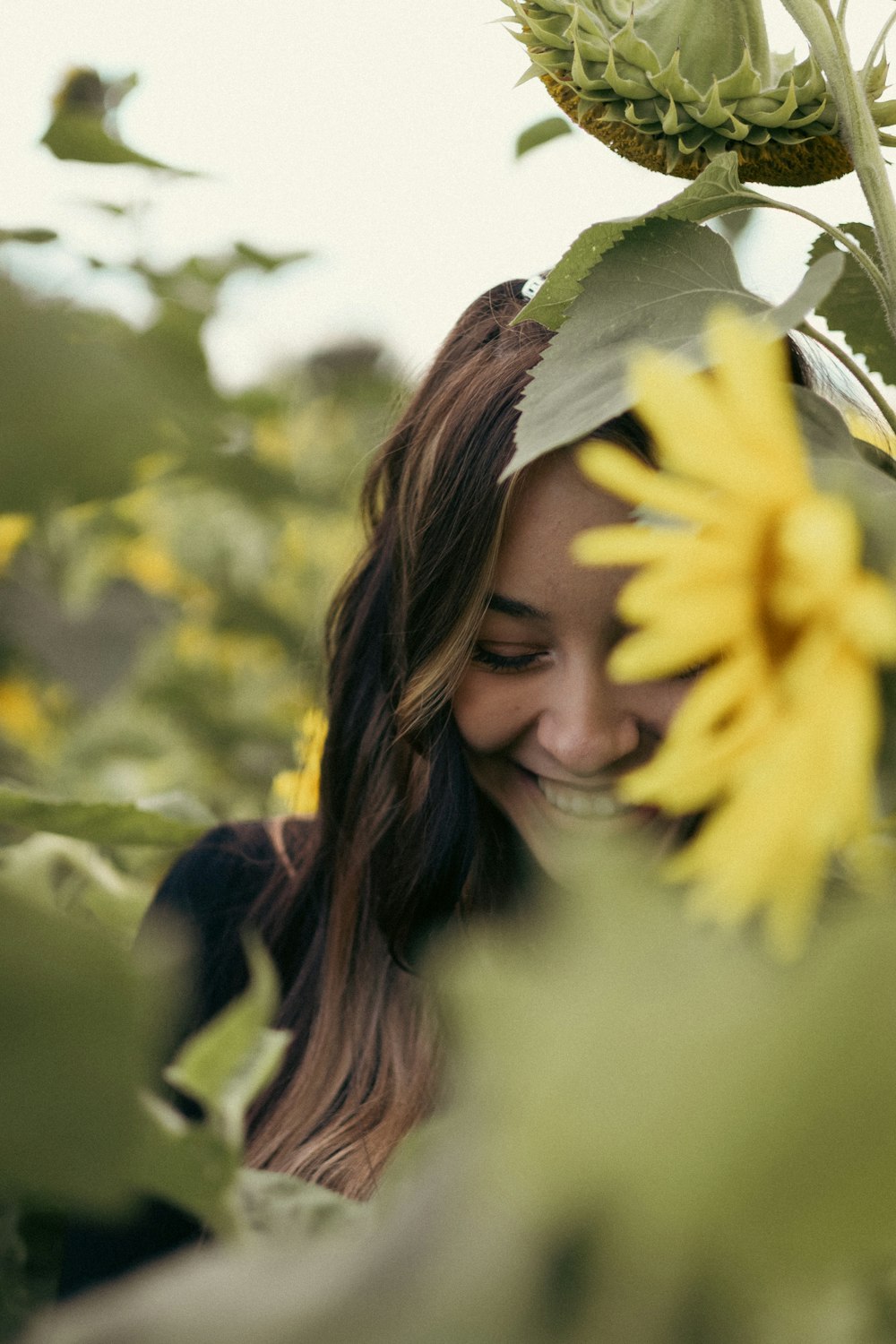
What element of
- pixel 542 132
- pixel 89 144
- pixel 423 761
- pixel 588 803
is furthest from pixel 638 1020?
pixel 423 761

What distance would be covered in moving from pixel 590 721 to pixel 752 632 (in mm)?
482

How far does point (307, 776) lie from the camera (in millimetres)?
1107

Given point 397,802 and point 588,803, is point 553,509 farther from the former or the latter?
point 397,802

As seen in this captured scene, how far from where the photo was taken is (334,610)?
1.09 meters

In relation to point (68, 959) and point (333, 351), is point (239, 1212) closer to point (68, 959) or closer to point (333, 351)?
point (68, 959)

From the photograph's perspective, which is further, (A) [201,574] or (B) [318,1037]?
(A) [201,574]

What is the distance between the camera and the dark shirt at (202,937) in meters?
0.81

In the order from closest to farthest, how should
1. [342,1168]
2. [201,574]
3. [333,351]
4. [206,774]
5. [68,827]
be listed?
[68,827] → [342,1168] → [206,774] → [201,574] → [333,351]

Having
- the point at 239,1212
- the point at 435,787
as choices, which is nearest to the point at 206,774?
the point at 435,787

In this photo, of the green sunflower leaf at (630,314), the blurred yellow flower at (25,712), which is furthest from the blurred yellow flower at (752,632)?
the blurred yellow flower at (25,712)

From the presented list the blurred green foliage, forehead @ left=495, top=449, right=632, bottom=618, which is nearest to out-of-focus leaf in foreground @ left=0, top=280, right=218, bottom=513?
the blurred green foliage

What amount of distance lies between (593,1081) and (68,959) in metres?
0.08

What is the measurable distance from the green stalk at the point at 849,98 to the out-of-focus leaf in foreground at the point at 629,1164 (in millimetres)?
228

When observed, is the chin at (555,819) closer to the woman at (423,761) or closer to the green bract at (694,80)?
the woman at (423,761)
